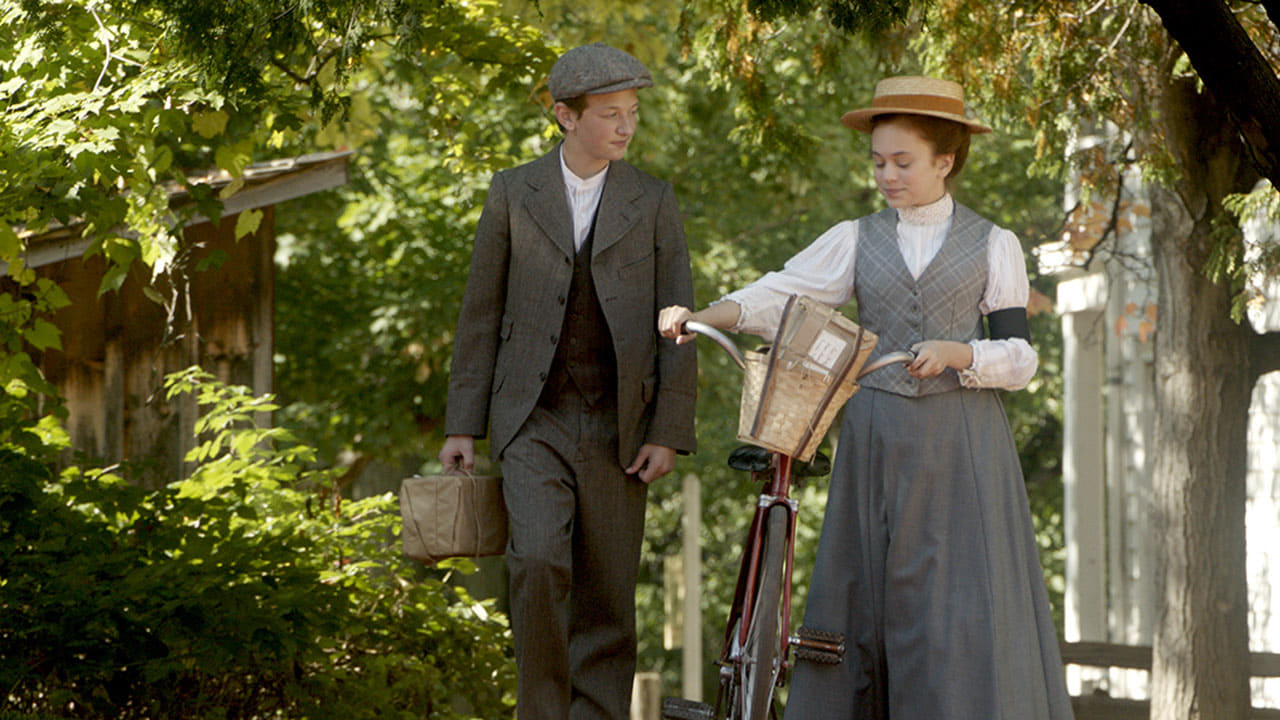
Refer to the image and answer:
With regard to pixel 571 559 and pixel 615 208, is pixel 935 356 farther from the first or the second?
pixel 571 559

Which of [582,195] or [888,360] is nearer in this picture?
[888,360]

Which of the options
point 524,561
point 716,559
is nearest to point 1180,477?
point 524,561

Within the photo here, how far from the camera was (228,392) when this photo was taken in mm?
7957

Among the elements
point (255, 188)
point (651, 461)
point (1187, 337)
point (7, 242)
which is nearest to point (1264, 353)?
point (1187, 337)

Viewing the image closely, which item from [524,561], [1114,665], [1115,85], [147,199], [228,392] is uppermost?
[1115,85]

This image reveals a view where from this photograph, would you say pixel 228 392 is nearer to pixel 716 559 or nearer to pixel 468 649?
pixel 468 649

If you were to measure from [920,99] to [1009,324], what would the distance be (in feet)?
2.18

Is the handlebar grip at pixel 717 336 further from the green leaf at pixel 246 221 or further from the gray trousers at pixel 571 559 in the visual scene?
the green leaf at pixel 246 221

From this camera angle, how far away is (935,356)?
171 inches

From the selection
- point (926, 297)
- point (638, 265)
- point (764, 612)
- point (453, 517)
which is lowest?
point (764, 612)

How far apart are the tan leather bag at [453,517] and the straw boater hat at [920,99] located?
149 cm

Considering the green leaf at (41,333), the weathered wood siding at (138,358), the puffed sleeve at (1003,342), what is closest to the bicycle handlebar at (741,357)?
the puffed sleeve at (1003,342)

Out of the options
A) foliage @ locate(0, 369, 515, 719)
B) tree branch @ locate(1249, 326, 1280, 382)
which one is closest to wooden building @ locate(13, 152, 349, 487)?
foliage @ locate(0, 369, 515, 719)

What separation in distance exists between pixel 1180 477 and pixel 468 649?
3.52 meters
